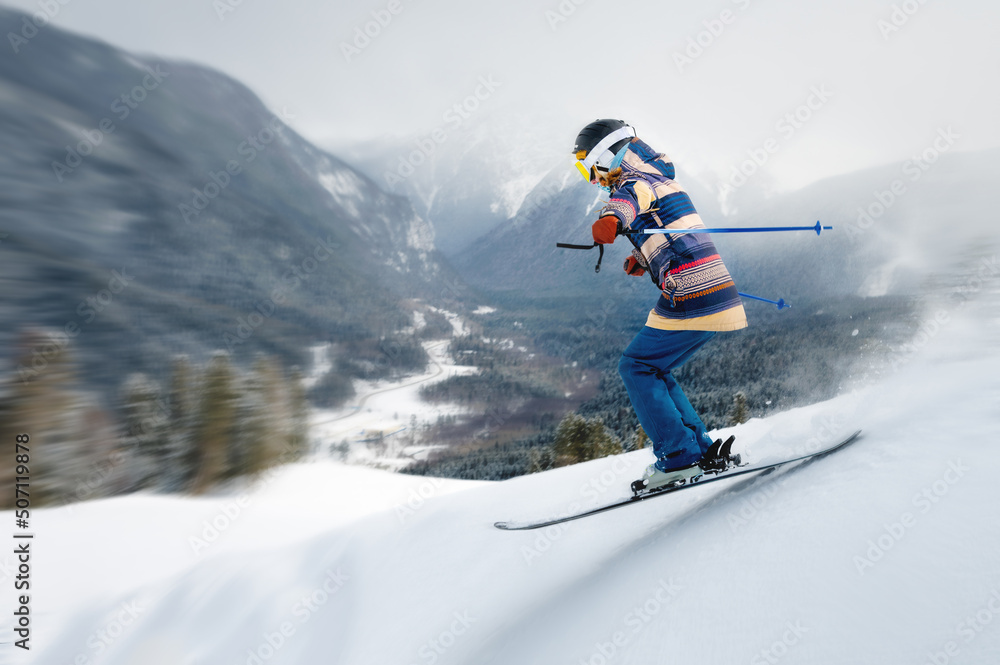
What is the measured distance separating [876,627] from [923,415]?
156cm

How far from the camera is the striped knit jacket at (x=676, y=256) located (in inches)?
139

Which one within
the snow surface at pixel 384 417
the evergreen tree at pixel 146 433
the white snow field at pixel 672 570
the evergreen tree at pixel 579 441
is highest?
the snow surface at pixel 384 417

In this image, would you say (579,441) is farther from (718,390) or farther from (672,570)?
(718,390)

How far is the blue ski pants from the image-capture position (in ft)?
12.0

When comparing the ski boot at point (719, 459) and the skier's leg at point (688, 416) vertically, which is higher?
the skier's leg at point (688, 416)

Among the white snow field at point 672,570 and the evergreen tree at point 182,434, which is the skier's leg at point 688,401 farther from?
the evergreen tree at point 182,434

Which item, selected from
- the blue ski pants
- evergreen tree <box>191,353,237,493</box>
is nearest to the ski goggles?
the blue ski pants

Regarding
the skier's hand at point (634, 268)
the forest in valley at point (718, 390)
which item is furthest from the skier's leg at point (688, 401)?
the forest in valley at point (718, 390)

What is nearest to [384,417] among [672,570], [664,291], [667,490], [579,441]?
[579,441]

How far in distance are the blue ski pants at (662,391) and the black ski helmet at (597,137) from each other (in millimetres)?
1307

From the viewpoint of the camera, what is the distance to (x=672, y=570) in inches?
106

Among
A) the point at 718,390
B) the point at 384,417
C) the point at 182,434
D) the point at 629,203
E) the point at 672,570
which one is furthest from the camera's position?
the point at 384,417

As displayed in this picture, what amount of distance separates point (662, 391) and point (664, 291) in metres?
0.72

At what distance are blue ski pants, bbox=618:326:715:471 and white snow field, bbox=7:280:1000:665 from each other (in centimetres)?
36
